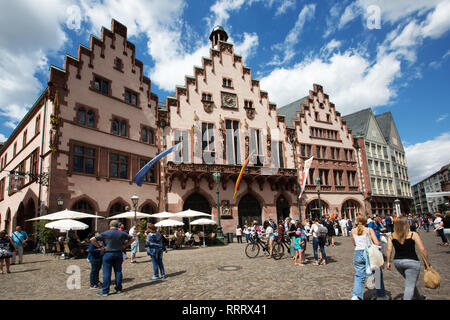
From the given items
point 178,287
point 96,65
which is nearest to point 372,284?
point 178,287

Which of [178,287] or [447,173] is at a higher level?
[447,173]

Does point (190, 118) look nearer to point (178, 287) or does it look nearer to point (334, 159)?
point (334, 159)

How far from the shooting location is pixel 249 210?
30.6 meters

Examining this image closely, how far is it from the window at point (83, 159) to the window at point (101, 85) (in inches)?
202

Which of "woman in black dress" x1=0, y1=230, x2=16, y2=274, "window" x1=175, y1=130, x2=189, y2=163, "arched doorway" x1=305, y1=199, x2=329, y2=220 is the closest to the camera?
"woman in black dress" x1=0, y1=230, x2=16, y2=274

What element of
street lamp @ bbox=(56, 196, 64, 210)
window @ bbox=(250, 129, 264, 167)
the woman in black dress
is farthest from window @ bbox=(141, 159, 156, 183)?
the woman in black dress

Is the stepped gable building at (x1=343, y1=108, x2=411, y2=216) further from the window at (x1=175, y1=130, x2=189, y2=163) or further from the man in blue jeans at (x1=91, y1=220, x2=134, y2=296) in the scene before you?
the man in blue jeans at (x1=91, y1=220, x2=134, y2=296)

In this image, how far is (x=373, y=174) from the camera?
41656 millimetres

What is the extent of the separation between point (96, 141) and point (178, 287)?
686 inches

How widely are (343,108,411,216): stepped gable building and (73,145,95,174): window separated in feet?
110

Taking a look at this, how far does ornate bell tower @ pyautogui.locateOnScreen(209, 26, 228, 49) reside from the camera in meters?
35.5

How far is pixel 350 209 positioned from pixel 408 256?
34963mm

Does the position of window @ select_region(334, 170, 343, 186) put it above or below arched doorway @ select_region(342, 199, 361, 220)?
above

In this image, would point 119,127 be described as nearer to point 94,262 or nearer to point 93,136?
point 93,136
